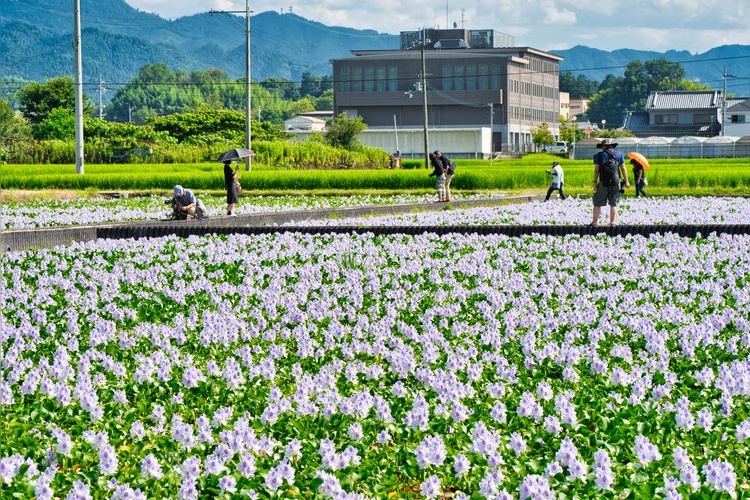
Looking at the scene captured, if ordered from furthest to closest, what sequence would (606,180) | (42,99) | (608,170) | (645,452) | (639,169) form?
(42,99)
(639,169)
(606,180)
(608,170)
(645,452)

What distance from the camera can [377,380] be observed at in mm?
7961

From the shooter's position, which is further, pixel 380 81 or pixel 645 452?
pixel 380 81

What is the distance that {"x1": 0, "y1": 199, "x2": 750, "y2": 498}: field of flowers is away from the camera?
218 inches

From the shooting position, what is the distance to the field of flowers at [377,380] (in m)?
5.54

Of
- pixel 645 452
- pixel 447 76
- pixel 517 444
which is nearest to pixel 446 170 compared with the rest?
pixel 517 444

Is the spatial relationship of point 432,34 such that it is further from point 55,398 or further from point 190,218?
point 55,398

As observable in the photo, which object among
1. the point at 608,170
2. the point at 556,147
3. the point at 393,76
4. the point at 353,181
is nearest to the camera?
the point at 608,170

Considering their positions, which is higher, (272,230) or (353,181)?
(353,181)

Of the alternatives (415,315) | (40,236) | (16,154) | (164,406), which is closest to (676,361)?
(415,315)

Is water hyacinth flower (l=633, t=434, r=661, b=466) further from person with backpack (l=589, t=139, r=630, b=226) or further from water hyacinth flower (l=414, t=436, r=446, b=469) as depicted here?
person with backpack (l=589, t=139, r=630, b=226)

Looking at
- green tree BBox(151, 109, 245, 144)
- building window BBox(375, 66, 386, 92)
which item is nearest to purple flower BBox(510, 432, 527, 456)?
green tree BBox(151, 109, 245, 144)

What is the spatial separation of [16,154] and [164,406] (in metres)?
55.6

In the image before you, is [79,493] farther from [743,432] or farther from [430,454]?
[743,432]

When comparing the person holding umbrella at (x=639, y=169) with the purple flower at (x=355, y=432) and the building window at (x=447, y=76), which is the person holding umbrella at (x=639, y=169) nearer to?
the purple flower at (x=355, y=432)
